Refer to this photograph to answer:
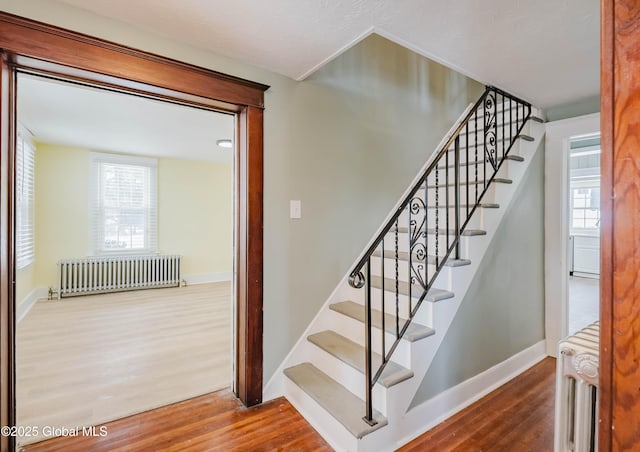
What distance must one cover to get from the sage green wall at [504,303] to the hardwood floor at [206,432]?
773 mm

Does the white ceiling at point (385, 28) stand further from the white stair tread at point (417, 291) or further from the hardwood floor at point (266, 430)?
the hardwood floor at point (266, 430)

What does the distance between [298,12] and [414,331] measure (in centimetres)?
190

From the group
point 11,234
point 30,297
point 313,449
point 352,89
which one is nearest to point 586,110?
point 352,89

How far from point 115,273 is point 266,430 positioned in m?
4.69

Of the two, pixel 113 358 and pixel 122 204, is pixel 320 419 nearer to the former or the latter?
pixel 113 358

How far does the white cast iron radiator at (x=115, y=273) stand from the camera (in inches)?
194

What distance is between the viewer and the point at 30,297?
4520 millimetres

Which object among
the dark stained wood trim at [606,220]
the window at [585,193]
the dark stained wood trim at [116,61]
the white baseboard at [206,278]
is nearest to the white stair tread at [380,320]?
the dark stained wood trim at [606,220]

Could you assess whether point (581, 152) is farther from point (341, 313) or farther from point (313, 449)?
point (313, 449)

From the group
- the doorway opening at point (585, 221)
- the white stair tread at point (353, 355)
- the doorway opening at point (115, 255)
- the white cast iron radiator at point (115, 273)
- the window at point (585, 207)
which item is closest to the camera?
the white stair tread at point (353, 355)

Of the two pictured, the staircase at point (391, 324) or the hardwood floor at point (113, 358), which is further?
the hardwood floor at point (113, 358)

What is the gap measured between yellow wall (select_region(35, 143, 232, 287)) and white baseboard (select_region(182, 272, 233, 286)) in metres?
0.07

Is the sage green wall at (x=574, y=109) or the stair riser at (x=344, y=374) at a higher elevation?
the sage green wall at (x=574, y=109)

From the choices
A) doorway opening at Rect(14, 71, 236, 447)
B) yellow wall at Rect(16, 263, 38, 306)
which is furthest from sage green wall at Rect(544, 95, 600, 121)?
yellow wall at Rect(16, 263, 38, 306)
